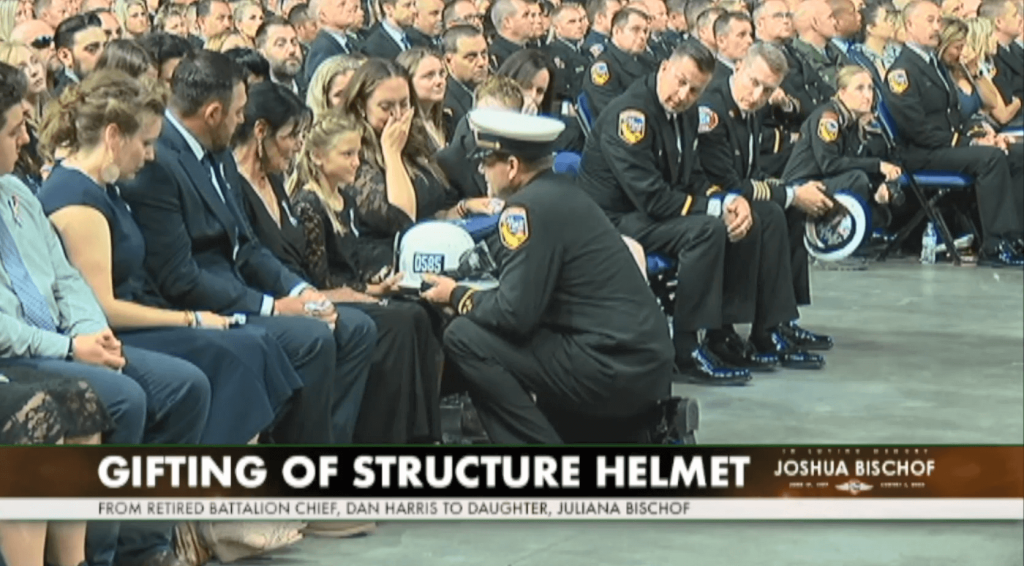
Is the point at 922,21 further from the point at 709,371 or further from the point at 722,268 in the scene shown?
the point at 709,371

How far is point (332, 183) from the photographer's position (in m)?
4.64

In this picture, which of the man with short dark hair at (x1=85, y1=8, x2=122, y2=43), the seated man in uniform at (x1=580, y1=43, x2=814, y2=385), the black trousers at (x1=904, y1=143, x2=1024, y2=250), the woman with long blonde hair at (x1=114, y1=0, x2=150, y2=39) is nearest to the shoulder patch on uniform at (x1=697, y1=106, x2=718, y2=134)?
the seated man in uniform at (x1=580, y1=43, x2=814, y2=385)

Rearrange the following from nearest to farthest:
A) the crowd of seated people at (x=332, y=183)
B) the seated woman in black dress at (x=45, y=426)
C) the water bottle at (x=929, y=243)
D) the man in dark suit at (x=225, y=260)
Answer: the seated woman in black dress at (x=45, y=426) → the crowd of seated people at (x=332, y=183) → the man in dark suit at (x=225, y=260) → the water bottle at (x=929, y=243)

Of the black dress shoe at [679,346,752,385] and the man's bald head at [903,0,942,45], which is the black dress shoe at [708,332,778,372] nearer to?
the black dress shoe at [679,346,752,385]

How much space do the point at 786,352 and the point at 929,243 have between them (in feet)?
5.93

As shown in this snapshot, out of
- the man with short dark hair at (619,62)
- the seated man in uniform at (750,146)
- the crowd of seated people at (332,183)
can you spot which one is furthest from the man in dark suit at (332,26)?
the seated man in uniform at (750,146)

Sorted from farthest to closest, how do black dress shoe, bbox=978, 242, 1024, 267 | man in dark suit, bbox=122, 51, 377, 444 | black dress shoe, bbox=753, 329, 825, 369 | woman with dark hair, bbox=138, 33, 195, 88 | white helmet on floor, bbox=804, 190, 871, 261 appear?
black dress shoe, bbox=978, 242, 1024, 267 < white helmet on floor, bbox=804, 190, 871, 261 < black dress shoe, bbox=753, 329, 825, 369 < woman with dark hair, bbox=138, 33, 195, 88 < man in dark suit, bbox=122, 51, 377, 444

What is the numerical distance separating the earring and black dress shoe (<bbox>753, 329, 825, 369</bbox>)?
2.40 m

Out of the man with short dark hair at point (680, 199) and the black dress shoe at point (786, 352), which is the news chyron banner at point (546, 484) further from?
the black dress shoe at point (786, 352)

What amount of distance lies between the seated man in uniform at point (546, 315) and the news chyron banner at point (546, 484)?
26 centimetres

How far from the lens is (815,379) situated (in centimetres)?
553

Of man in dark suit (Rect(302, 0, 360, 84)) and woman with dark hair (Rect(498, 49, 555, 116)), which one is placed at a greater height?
man in dark suit (Rect(302, 0, 360, 84))

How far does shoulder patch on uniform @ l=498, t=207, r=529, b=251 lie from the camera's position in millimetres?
4285

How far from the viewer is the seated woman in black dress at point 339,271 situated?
4.35 m
